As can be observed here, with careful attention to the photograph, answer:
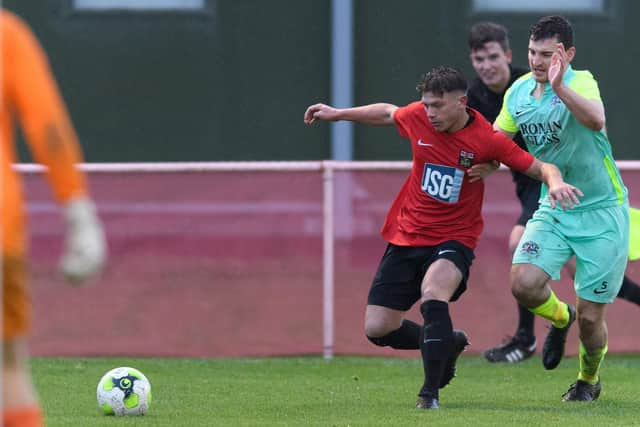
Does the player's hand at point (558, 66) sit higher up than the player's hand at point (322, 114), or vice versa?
the player's hand at point (558, 66)

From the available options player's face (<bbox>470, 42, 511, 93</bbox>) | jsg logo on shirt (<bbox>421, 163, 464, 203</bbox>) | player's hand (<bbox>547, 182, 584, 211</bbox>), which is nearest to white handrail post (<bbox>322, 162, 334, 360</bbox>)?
player's face (<bbox>470, 42, 511, 93</bbox>)

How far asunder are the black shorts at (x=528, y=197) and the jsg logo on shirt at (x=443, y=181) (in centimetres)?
184

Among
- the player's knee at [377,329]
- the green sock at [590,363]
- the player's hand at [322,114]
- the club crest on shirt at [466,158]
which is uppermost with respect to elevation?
the player's hand at [322,114]

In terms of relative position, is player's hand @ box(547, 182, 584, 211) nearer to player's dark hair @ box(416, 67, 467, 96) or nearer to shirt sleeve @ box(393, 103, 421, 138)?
player's dark hair @ box(416, 67, 467, 96)

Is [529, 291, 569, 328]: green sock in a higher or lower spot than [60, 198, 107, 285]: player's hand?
lower

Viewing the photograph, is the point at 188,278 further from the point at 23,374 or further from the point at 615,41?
the point at 23,374

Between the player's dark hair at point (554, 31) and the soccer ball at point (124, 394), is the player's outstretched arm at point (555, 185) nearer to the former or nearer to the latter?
the player's dark hair at point (554, 31)

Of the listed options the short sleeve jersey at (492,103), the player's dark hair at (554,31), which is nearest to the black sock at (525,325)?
the short sleeve jersey at (492,103)

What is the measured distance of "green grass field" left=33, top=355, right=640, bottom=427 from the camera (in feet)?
20.8

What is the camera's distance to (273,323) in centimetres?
912

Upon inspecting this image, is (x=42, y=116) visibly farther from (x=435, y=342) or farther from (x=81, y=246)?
(x=435, y=342)

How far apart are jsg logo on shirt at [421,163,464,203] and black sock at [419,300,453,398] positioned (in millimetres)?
596

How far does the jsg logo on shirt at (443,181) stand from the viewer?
6.88m

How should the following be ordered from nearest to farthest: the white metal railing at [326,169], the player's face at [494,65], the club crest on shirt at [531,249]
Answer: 1. the club crest on shirt at [531,249]
2. the player's face at [494,65]
3. the white metal railing at [326,169]
